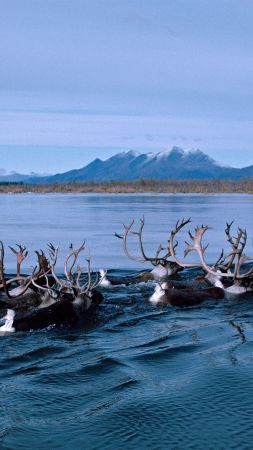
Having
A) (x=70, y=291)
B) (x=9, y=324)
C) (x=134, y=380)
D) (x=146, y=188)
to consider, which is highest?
(x=146, y=188)

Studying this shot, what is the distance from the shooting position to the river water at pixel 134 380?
537cm

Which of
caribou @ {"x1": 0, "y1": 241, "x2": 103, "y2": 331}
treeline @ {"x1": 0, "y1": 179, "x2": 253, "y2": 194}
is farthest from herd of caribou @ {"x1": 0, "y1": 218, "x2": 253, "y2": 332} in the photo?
treeline @ {"x1": 0, "y1": 179, "x2": 253, "y2": 194}

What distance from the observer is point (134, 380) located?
6.64 meters

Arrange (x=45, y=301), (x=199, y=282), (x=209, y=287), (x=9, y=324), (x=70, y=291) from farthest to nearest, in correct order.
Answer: (x=199, y=282) → (x=209, y=287) → (x=70, y=291) → (x=45, y=301) → (x=9, y=324)

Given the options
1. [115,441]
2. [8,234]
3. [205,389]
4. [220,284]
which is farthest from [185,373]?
[8,234]

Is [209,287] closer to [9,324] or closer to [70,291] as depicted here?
[70,291]

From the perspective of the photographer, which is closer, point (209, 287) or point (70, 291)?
point (70, 291)

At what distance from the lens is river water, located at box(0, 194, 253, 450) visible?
5.37m

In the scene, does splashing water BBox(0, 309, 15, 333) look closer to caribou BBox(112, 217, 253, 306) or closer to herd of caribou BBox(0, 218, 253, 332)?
herd of caribou BBox(0, 218, 253, 332)

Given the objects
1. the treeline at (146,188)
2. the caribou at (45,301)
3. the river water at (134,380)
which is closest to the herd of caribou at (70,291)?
the caribou at (45,301)

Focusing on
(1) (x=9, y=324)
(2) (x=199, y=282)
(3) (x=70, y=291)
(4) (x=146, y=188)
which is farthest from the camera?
(4) (x=146, y=188)

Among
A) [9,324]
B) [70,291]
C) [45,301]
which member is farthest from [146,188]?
[9,324]

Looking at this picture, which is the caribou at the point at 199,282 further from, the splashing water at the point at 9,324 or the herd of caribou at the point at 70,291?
the splashing water at the point at 9,324

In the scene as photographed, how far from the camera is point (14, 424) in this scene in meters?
5.46
